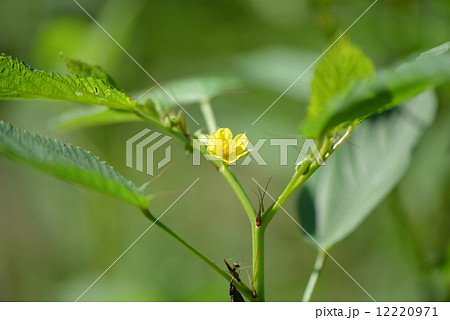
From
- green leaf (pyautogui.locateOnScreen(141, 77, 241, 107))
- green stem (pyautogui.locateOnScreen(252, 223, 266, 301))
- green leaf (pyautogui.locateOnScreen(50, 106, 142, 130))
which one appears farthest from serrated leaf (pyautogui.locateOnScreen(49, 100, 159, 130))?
green stem (pyautogui.locateOnScreen(252, 223, 266, 301))

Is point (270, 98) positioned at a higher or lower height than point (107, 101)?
higher

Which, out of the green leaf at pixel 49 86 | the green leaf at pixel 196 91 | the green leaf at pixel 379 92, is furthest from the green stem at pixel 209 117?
the green leaf at pixel 379 92

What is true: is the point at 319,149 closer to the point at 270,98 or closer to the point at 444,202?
the point at 444,202

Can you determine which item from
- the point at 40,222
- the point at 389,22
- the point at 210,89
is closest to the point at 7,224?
the point at 40,222

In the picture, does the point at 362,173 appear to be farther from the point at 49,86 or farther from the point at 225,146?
the point at 49,86

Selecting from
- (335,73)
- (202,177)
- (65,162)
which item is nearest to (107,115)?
(65,162)

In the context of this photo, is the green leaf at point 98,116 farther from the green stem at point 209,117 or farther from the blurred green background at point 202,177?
the blurred green background at point 202,177
